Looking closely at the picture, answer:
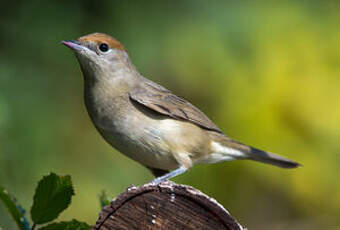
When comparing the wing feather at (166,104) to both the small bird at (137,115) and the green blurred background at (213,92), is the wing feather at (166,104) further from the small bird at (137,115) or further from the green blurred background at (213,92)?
the green blurred background at (213,92)

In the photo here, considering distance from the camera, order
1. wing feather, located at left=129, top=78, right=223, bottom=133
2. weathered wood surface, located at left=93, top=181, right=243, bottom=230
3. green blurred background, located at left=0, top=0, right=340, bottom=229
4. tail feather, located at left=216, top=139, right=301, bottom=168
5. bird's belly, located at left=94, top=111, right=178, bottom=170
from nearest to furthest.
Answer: weathered wood surface, located at left=93, top=181, right=243, bottom=230 < bird's belly, located at left=94, top=111, right=178, bottom=170 < wing feather, located at left=129, top=78, right=223, bottom=133 < tail feather, located at left=216, top=139, right=301, bottom=168 < green blurred background, located at left=0, top=0, right=340, bottom=229

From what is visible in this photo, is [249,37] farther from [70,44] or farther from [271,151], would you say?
[70,44]

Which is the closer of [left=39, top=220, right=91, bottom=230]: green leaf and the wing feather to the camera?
[left=39, top=220, right=91, bottom=230]: green leaf

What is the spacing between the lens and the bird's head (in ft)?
13.6

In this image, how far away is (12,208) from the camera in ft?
8.66

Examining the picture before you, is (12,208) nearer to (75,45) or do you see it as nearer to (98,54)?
(75,45)

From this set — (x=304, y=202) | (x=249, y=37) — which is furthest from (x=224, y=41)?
(x=304, y=202)

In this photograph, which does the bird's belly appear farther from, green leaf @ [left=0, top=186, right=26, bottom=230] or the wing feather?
green leaf @ [left=0, top=186, right=26, bottom=230]

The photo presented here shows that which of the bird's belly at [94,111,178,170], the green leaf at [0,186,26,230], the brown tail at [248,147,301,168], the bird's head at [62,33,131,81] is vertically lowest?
the brown tail at [248,147,301,168]

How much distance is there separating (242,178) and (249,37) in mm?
1158

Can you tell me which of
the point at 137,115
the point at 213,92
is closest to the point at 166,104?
the point at 137,115

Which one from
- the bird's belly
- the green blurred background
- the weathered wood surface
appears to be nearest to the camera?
→ the weathered wood surface

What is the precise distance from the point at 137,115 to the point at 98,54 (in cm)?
51

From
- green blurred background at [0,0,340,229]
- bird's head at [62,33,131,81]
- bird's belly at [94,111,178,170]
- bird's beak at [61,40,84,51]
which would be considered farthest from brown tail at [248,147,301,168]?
bird's beak at [61,40,84,51]
